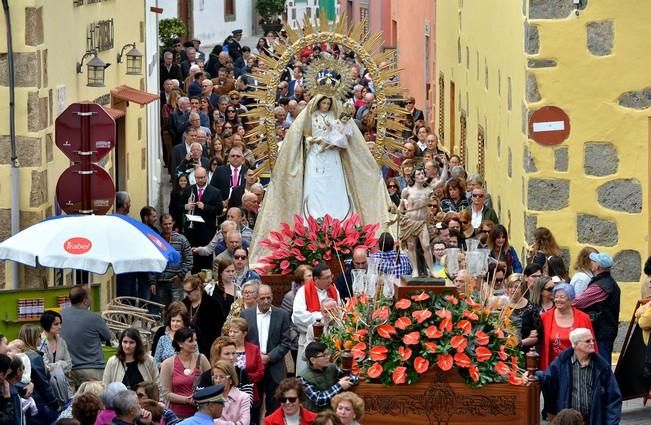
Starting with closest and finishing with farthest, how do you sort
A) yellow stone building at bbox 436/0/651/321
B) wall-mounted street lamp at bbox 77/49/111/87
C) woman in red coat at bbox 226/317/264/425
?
woman in red coat at bbox 226/317/264/425, yellow stone building at bbox 436/0/651/321, wall-mounted street lamp at bbox 77/49/111/87

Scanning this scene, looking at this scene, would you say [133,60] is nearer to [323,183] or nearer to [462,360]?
[323,183]

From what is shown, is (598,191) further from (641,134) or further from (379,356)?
(379,356)

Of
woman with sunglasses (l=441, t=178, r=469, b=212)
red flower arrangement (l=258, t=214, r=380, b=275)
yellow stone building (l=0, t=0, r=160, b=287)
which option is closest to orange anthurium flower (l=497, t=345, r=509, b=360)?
red flower arrangement (l=258, t=214, r=380, b=275)

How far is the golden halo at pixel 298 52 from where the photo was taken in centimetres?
2334

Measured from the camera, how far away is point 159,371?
650 inches

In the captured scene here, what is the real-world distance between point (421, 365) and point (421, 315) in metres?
0.41

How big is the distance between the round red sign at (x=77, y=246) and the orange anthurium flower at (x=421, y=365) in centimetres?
414

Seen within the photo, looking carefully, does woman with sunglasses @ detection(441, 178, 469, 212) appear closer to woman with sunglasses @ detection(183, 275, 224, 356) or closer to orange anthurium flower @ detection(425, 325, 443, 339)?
woman with sunglasses @ detection(183, 275, 224, 356)

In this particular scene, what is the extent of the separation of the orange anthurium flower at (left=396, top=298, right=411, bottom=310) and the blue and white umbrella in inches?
139

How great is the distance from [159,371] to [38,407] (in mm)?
1092

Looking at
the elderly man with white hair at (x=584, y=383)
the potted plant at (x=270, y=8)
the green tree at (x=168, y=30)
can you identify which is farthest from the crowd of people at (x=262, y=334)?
the potted plant at (x=270, y=8)

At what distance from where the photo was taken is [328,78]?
22.8m

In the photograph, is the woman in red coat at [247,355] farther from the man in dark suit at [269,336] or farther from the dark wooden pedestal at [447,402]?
the dark wooden pedestal at [447,402]

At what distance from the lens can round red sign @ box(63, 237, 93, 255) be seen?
1898cm
